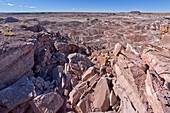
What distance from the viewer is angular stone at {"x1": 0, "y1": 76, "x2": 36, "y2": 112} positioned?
10.1ft

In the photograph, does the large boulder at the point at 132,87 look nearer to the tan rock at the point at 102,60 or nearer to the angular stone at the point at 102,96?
the angular stone at the point at 102,96

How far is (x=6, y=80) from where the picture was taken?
3.76 meters

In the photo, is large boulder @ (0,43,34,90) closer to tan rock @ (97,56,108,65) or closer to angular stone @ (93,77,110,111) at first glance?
angular stone @ (93,77,110,111)

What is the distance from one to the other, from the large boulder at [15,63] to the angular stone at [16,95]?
0.46 m

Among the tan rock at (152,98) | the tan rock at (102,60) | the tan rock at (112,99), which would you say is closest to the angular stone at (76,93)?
the tan rock at (112,99)

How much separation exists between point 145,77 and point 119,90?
37.6 inches

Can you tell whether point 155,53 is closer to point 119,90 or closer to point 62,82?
point 119,90

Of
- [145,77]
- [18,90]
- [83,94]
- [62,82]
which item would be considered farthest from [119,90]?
[18,90]

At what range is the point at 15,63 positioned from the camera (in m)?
4.02

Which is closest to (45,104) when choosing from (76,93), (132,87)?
(76,93)

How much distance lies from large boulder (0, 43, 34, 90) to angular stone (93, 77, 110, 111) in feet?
10.0

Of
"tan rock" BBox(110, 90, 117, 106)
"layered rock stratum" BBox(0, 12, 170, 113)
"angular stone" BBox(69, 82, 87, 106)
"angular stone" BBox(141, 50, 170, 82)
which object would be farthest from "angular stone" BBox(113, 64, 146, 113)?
"angular stone" BBox(69, 82, 87, 106)

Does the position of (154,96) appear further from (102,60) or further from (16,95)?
(16,95)

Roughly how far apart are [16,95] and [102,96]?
2.82m
